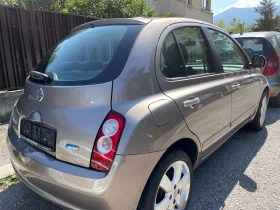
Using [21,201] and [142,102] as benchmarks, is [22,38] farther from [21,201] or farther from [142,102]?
[142,102]

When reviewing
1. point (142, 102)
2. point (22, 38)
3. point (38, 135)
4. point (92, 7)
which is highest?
point (92, 7)

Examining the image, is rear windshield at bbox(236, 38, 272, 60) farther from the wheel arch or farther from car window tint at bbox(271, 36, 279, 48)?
the wheel arch

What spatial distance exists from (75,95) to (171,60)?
0.85m

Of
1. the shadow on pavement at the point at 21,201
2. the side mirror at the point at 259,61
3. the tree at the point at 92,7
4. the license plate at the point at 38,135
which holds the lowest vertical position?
the shadow on pavement at the point at 21,201

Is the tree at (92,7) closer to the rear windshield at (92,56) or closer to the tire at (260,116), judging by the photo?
the tire at (260,116)

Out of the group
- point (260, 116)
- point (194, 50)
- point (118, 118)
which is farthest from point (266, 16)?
point (118, 118)

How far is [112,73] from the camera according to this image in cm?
164

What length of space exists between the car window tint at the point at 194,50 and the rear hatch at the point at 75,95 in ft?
1.63

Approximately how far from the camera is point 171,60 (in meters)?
2.02

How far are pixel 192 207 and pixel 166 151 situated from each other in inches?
31.1

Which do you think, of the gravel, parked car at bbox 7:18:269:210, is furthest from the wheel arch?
the gravel

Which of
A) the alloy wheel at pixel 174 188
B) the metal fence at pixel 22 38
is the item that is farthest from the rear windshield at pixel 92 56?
the metal fence at pixel 22 38

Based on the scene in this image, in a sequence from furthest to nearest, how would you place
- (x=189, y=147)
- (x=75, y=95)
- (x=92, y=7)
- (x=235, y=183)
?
(x=92, y=7) < (x=235, y=183) < (x=189, y=147) < (x=75, y=95)

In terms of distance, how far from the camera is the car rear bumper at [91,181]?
1.48m
